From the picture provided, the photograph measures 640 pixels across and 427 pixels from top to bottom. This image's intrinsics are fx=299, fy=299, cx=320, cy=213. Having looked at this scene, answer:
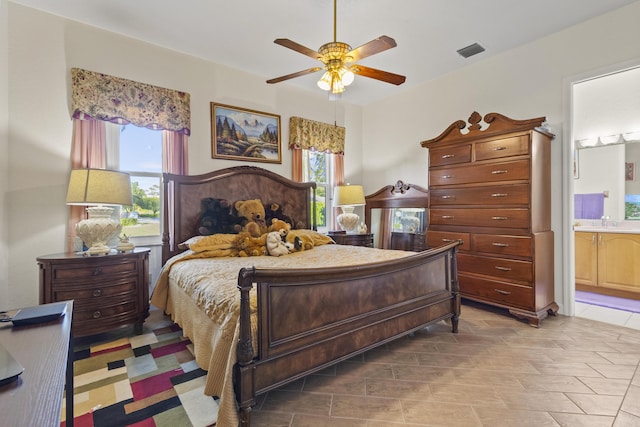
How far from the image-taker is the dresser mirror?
430 cm

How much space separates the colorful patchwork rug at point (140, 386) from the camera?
5.28ft

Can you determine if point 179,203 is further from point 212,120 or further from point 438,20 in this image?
point 438,20

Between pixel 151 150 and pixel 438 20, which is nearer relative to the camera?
pixel 438 20

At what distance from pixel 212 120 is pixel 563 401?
13.3 ft

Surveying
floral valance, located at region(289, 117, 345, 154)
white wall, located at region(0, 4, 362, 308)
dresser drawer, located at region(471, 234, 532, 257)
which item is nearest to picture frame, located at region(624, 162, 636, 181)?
dresser drawer, located at region(471, 234, 532, 257)

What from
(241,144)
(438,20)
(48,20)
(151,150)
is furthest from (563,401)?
(48,20)

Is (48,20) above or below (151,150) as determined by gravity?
above

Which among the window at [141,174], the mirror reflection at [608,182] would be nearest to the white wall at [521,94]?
the mirror reflection at [608,182]

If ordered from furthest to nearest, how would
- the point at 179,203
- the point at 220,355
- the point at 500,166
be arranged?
the point at 179,203 → the point at 500,166 → the point at 220,355

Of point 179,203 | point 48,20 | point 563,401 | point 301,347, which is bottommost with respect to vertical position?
point 563,401

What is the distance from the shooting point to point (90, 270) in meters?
2.42

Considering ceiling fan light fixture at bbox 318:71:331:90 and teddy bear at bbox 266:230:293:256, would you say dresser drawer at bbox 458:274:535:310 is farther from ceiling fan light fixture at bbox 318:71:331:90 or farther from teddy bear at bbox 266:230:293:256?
ceiling fan light fixture at bbox 318:71:331:90

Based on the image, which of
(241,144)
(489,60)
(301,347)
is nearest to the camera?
(301,347)

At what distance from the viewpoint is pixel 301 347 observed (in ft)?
5.43
